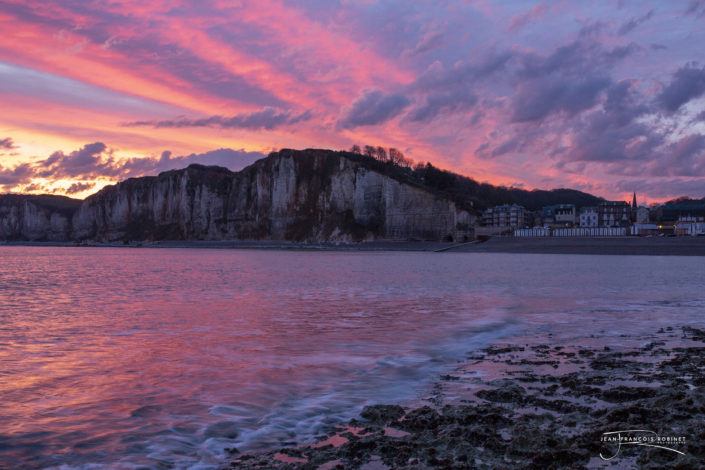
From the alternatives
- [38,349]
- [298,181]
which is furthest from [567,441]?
[298,181]

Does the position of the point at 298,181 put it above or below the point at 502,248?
above

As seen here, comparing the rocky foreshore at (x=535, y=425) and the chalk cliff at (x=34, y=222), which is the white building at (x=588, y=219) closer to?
the rocky foreshore at (x=535, y=425)

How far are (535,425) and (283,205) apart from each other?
108 meters

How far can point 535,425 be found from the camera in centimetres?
482

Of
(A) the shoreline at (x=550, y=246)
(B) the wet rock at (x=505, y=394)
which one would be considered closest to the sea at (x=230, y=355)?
(B) the wet rock at (x=505, y=394)

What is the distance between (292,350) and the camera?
9062 mm

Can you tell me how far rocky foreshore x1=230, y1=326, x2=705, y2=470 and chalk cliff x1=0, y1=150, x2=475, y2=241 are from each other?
86.6 metres

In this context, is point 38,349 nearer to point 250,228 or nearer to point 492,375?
point 492,375

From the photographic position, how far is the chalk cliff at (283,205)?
317 ft

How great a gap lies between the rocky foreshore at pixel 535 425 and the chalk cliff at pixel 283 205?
8661cm

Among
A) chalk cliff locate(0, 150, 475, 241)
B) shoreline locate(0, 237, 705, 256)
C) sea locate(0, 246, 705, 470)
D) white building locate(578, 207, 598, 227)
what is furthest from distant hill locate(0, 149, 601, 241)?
sea locate(0, 246, 705, 470)

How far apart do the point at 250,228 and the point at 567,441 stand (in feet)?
377

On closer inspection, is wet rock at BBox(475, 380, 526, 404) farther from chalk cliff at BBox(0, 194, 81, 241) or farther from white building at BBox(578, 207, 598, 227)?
chalk cliff at BBox(0, 194, 81, 241)

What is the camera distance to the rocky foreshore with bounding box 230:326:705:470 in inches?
161
